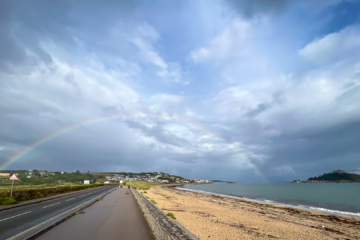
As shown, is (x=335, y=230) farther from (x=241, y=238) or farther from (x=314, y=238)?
(x=241, y=238)

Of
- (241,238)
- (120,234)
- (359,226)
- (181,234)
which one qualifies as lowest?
(359,226)

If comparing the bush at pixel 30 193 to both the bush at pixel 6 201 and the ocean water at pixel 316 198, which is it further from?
the ocean water at pixel 316 198

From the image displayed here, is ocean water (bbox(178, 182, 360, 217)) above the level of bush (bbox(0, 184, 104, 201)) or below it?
below

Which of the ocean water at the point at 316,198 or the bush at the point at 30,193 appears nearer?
the bush at the point at 30,193

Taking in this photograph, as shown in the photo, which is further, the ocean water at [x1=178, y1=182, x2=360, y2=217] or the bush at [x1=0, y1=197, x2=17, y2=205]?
the ocean water at [x1=178, y1=182, x2=360, y2=217]

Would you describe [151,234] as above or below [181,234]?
below

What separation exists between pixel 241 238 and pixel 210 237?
7.06 ft

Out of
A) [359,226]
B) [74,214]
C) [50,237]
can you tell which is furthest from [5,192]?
[359,226]

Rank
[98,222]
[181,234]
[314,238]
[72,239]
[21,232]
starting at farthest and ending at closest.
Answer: [314,238], [98,222], [21,232], [72,239], [181,234]

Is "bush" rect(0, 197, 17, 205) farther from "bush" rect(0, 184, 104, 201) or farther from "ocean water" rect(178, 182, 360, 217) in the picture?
"ocean water" rect(178, 182, 360, 217)

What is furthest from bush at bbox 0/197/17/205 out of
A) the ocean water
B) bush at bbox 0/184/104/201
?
the ocean water

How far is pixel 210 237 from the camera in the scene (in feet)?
37.7

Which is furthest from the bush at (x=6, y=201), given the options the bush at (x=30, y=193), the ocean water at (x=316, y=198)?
the ocean water at (x=316, y=198)

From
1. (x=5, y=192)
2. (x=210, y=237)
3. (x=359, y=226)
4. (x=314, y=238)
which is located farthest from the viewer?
(x=5, y=192)
